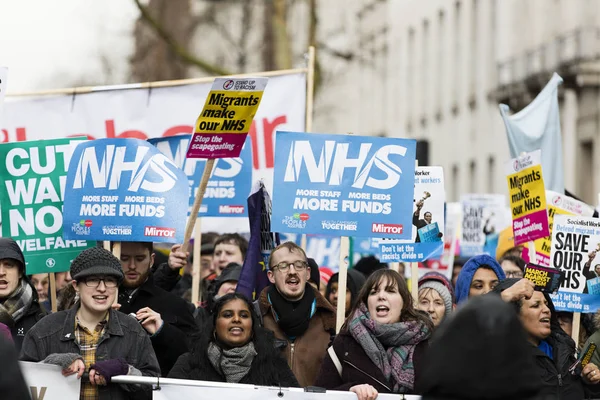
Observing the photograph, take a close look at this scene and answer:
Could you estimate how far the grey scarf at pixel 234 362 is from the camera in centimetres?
718

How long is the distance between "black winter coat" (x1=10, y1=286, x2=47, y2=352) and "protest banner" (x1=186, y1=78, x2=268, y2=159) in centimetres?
169

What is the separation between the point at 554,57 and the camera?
3375 centimetres

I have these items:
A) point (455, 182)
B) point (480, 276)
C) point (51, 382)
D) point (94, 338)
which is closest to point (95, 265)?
point (94, 338)

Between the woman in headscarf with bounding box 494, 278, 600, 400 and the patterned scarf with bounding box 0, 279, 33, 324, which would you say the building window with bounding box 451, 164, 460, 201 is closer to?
the woman in headscarf with bounding box 494, 278, 600, 400

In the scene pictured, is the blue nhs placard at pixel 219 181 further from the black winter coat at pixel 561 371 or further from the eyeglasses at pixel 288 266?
the black winter coat at pixel 561 371

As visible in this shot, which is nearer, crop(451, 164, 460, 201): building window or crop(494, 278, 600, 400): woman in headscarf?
crop(494, 278, 600, 400): woman in headscarf

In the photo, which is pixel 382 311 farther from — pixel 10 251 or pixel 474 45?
pixel 474 45

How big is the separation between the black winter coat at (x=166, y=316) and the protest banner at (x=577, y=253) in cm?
262

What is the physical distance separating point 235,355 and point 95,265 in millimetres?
831

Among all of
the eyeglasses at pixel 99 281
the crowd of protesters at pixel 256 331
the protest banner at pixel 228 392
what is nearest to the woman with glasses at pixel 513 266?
the crowd of protesters at pixel 256 331

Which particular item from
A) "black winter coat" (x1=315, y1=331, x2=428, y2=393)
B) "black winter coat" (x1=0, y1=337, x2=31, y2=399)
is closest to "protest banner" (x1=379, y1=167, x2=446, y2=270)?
"black winter coat" (x1=315, y1=331, x2=428, y2=393)

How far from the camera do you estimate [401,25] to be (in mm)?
47156

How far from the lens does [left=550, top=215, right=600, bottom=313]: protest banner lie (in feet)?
31.3

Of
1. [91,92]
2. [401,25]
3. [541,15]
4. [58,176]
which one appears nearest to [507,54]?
[541,15]
